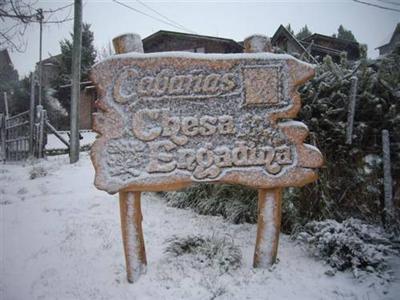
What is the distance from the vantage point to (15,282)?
2.74m

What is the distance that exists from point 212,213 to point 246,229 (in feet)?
2.04

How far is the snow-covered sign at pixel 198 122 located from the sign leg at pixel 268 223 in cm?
14

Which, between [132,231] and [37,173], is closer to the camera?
[132,231]

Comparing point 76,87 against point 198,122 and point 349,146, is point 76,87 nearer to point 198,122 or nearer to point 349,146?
point 198,122

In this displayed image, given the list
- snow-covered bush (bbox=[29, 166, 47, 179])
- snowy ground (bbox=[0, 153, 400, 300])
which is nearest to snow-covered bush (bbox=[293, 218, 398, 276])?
snowy ground (bbox=[0, 153, 400, 300])

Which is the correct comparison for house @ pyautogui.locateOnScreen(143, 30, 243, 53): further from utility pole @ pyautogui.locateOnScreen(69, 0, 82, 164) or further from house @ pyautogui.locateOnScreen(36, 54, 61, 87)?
house @ pyautogui.locateOnScreen(36, 54, 61, 87)

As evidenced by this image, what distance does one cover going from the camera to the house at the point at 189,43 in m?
15.5

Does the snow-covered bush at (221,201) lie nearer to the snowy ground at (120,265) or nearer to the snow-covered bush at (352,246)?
the snowy ground at (120,265)

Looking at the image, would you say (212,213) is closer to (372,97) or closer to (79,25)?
(372,97)

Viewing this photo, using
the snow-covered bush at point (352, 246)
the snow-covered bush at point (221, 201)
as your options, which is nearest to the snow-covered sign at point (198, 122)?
the snow-covered bush at point (352, 246)

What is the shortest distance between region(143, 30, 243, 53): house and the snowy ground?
41.8 ft

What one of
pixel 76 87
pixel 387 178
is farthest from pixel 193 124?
pixel 76 87

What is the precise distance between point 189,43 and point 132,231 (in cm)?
1542

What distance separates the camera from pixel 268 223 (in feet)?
9.05
